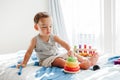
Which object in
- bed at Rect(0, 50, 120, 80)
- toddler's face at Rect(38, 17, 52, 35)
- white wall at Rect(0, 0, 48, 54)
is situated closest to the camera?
bed at Rect(0, 50, 120, 80)

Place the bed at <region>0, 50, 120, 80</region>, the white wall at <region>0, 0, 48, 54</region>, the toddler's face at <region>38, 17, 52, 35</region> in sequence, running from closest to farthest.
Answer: the bed at <region>0, 50, 120, 80</region> < the toddler's face at <region>38, 17, 52, 35</region> < the white wall at <region>0, 0, 48, 54</region>

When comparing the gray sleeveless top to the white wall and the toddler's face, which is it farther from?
the white wall

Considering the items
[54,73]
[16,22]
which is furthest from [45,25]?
[16,22]

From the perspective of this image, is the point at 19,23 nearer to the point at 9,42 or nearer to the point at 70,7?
the point at 9,42

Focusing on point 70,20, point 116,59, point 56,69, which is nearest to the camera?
point 56,69

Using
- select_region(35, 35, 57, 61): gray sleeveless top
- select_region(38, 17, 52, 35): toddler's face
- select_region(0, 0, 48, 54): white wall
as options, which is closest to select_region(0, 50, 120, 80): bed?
select_region(35, 35, 57, 61): gray sleeveless top

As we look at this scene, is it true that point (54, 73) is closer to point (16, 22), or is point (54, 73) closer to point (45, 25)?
point (45, 25)

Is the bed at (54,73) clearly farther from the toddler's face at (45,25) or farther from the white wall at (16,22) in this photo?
the white wall at (16,22)

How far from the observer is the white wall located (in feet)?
9.39

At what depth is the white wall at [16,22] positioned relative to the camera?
9.39 feet

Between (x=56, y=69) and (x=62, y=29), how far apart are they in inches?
62.2

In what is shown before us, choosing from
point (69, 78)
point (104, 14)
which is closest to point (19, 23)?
point (104, 14)

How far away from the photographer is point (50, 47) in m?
1.72

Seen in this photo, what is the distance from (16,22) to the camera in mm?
2953
